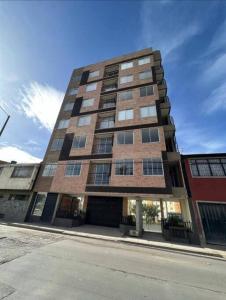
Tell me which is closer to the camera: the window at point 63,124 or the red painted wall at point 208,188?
the red painted wall at point 208,188

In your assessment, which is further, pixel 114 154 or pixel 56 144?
pixel 56 144

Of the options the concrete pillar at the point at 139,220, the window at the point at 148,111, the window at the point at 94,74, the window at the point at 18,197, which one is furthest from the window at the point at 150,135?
the window at the point at 18,197

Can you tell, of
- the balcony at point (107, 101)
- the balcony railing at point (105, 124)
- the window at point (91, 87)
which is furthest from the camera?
the window at point (91, 87)

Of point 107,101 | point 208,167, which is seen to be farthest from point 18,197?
point 208,167

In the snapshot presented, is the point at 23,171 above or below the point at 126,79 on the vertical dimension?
below

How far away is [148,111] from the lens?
18.4 metres

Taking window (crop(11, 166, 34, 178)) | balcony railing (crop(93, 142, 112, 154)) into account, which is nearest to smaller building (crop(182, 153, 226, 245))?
balcony railing (crop(93, 142, 112, 154))

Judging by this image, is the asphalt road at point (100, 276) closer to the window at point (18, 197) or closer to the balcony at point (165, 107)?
the window at point (18, 197)

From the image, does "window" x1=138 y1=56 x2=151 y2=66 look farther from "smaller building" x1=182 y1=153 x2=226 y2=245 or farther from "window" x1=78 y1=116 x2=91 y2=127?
"smaller building" x1=182 y1=153 x2=226 y2=245

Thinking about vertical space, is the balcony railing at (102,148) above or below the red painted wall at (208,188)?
above

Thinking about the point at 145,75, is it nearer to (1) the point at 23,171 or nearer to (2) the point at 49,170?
(2) the point at 49,170

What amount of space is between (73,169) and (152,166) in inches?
376

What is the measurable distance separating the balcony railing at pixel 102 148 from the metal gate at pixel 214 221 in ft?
37.3

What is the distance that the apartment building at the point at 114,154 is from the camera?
15158mm
